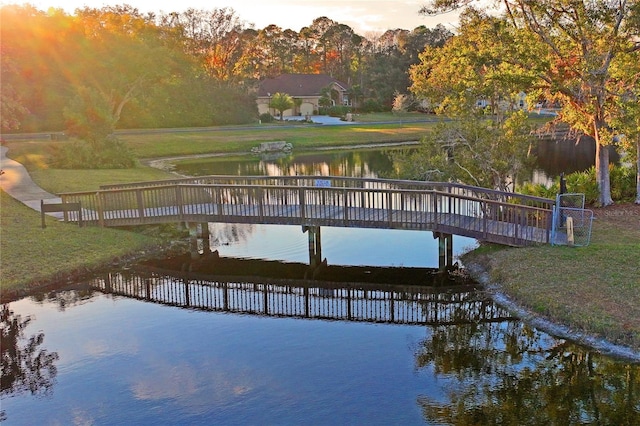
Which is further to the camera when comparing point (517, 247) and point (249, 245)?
point (249, 245)

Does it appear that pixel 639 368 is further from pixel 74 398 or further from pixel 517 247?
pixel 74 398

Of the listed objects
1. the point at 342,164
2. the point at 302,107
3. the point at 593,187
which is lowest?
the point at 342,164

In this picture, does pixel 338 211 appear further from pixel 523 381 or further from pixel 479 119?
pixel 479 119

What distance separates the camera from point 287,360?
13273 millimetres

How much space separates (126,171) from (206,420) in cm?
3178

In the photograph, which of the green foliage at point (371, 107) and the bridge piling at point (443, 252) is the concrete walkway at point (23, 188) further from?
the green foliage at point (371, 107)

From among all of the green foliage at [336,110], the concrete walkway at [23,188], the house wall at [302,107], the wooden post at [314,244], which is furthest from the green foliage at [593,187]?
the house wall at [302,107]

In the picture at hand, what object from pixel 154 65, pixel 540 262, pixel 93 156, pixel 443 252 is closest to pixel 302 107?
pixel 154 65

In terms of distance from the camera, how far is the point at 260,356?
13484 millimetres

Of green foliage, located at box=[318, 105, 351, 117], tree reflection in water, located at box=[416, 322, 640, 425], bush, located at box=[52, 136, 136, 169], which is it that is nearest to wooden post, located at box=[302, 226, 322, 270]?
tree reflection in water, located at box=[416, 322, 640, 425]

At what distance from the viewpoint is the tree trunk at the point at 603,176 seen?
24.5m

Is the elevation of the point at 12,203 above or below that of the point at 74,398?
above

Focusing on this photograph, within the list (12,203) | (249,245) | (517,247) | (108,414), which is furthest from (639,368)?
(12,203)

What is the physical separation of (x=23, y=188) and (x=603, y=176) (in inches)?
1030
